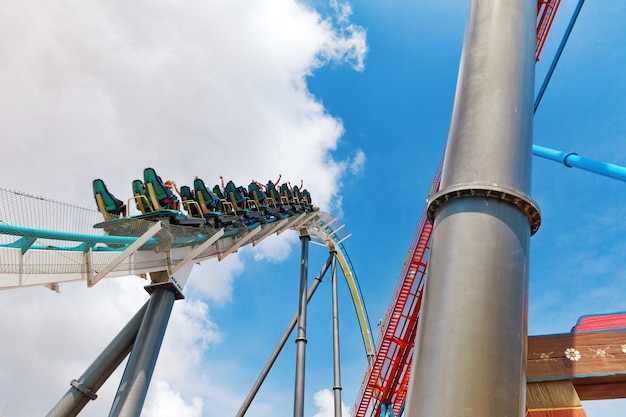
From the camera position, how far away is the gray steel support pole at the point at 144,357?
19.5 feet

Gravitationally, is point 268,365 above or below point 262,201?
below

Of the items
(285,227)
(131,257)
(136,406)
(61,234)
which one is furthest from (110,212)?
(285,227)

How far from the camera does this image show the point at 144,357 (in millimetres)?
6430

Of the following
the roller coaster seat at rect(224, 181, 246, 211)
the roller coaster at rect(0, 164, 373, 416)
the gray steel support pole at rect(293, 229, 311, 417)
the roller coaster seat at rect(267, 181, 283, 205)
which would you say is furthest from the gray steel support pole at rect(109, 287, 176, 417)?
the roller coaster seat at rect(267, 181, 283, 205)

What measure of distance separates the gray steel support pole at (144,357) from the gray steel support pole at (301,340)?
12.9ft

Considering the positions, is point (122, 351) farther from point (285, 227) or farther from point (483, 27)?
point (483, 27)

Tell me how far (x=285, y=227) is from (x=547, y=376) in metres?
10.6

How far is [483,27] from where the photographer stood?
2096mm

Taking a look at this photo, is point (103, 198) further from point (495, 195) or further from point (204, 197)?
point (495, 195)

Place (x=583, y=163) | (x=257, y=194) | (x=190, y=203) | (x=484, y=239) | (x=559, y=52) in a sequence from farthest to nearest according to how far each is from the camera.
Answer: (x=257, y=194) < (x=190, y=203) < (x=559, y=52) < (x=583, y=163) < (x=484, y=239)

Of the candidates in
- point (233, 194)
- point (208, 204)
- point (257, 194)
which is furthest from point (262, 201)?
point (208, 204)

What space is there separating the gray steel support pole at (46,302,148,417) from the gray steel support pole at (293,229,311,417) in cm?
395

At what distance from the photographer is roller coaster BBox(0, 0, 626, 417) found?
4.79m

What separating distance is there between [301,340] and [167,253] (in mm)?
4621
